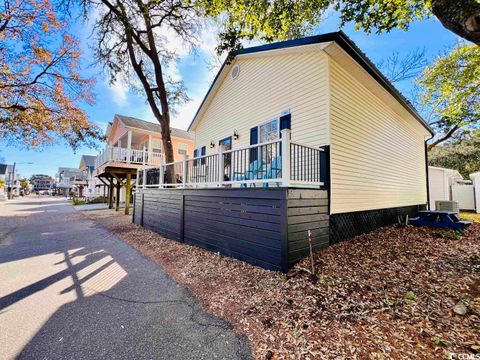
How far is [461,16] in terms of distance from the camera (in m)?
→ 3.22

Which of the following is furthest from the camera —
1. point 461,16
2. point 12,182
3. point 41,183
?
point 41,183

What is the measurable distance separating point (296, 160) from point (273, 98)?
273 cm

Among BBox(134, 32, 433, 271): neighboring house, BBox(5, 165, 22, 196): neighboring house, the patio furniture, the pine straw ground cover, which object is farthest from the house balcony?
BBox(5, 165, 22, 196): neighboring house

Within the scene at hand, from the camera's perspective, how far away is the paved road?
218 cm

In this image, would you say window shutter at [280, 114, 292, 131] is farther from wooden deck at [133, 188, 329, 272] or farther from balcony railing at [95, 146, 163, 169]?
balcony railing at [95, 146, 163, 169]

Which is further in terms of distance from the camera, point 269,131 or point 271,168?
point 269,131

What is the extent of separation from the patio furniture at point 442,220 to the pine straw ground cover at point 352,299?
215 cm

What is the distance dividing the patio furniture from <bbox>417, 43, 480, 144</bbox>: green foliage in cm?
901

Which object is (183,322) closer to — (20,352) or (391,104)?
(20,352)

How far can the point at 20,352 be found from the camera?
2.12m

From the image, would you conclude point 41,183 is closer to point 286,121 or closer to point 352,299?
point 286,121

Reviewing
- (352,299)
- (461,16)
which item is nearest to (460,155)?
(461,16)

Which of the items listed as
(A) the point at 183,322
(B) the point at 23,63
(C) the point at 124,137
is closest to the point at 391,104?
(A) the point at 183,322

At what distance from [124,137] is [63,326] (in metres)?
16.7
